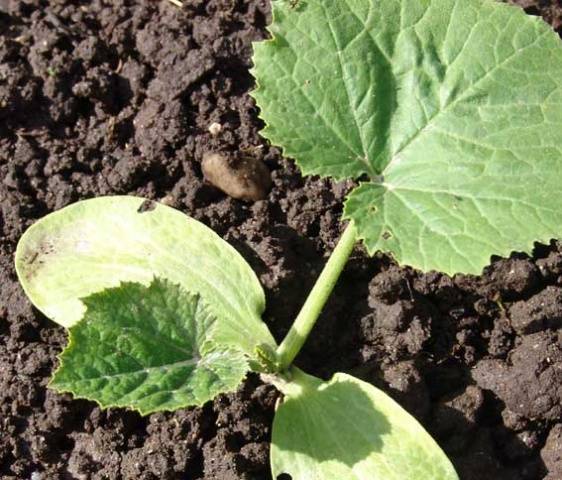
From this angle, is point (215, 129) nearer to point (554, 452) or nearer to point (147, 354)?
point (147, 354)

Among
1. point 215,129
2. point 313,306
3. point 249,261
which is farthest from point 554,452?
point 215,129

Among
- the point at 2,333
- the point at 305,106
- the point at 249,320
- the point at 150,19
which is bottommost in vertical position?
the point at 2,333

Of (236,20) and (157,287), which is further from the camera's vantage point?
(236,20)

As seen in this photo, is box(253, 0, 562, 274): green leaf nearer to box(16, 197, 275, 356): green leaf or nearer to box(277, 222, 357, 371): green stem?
box(277, 222, 357, 371): green stem

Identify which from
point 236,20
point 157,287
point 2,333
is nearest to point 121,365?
point 157,287

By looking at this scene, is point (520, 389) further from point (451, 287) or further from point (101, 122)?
point (101, 122)

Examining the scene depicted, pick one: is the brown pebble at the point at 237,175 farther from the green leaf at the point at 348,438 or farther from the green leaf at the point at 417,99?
the green leaf at the point at 348,438

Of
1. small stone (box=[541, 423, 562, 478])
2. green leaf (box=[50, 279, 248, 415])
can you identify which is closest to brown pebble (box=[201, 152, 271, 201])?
green leaf (box=[50, 279, 248, 415])
